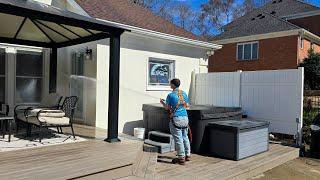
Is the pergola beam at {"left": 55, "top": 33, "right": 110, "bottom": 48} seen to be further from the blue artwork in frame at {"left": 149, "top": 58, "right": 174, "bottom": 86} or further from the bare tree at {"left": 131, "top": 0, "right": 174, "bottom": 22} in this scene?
the bare tree at {"left": 131, "top": 0, "right": 174, "bottom": 22}

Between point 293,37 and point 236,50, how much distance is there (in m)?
3.86

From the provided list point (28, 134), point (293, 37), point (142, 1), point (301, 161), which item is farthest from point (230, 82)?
point (142, 1)

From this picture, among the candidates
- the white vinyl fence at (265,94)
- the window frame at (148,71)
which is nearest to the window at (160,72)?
the window frame at (148,71)

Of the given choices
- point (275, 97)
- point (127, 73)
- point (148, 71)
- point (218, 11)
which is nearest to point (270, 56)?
point (275, 97)

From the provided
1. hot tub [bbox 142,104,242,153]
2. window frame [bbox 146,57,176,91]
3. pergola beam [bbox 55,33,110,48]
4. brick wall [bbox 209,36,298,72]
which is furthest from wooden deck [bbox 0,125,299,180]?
brick wall [bbox 209,36,298,72]

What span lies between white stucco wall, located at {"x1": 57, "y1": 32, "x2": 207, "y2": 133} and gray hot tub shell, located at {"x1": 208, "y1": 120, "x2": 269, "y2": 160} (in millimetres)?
2718

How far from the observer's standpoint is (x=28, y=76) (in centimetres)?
962

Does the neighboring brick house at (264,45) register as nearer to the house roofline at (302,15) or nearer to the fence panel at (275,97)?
the house roofline at (302,15)

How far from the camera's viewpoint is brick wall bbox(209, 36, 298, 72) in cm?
2077

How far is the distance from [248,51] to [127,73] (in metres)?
15.3

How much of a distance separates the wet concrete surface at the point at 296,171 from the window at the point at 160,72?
178 inches

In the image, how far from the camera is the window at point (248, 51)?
73.1 ft

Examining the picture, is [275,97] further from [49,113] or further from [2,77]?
[2,77]

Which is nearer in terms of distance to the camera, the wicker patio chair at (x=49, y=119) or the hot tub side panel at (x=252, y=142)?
the wicker patio chair at (x=49, y=119)
